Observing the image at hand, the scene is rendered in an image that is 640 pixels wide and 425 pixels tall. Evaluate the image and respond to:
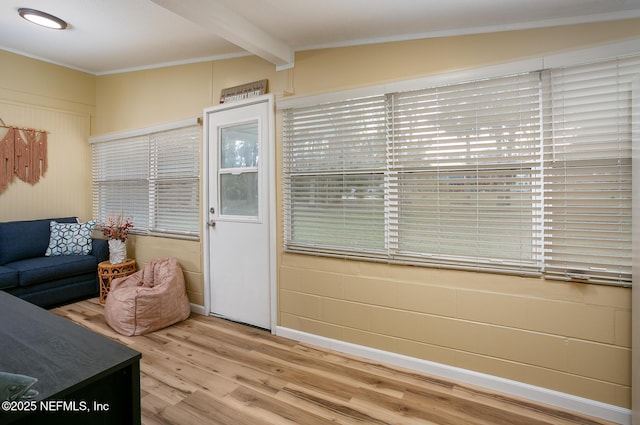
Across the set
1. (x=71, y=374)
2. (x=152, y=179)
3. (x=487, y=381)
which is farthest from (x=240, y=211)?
(x=487, y=381)

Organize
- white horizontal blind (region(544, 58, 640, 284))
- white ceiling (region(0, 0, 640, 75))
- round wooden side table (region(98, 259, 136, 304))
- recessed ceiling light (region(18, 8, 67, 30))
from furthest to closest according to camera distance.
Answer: round wooden side table (region(98, 259, 136, 304))
recessed ceiling light (region(18, 8, 67, 30))
white ceiling (region(0, 0, 640, 75))
white horizontal blind (region(544, 58, 640, 284))

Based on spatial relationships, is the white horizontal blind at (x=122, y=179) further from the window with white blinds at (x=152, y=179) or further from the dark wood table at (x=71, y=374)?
the dark wood table at (x=71, y=374)

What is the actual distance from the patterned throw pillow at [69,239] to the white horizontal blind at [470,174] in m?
3.64

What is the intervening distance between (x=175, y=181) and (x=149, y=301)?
1323 millimetres

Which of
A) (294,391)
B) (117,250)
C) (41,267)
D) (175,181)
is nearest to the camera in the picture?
(294,391)

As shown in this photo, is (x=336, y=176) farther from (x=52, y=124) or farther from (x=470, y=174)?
(x=52, y=124)

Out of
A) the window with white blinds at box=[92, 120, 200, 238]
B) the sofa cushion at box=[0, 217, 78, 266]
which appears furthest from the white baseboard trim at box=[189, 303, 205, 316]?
the sofa cushion at box=[0, 217, 78, 266]

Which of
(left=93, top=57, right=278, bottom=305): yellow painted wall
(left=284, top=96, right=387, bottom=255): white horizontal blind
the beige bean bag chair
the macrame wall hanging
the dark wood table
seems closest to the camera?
the dark wood table

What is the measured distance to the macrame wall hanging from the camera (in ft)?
12.5

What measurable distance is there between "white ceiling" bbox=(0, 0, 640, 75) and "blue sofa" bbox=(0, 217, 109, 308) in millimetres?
2036

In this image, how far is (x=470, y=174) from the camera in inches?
86.7

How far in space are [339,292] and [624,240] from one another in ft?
5.93

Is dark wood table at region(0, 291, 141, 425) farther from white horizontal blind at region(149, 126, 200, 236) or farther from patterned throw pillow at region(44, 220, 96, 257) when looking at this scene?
patterned throw pillow at region(44, 220, 96, 257)

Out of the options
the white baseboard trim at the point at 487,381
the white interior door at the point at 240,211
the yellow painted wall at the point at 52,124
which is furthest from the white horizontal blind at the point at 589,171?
the yellow painted wall at the point at 52,124
